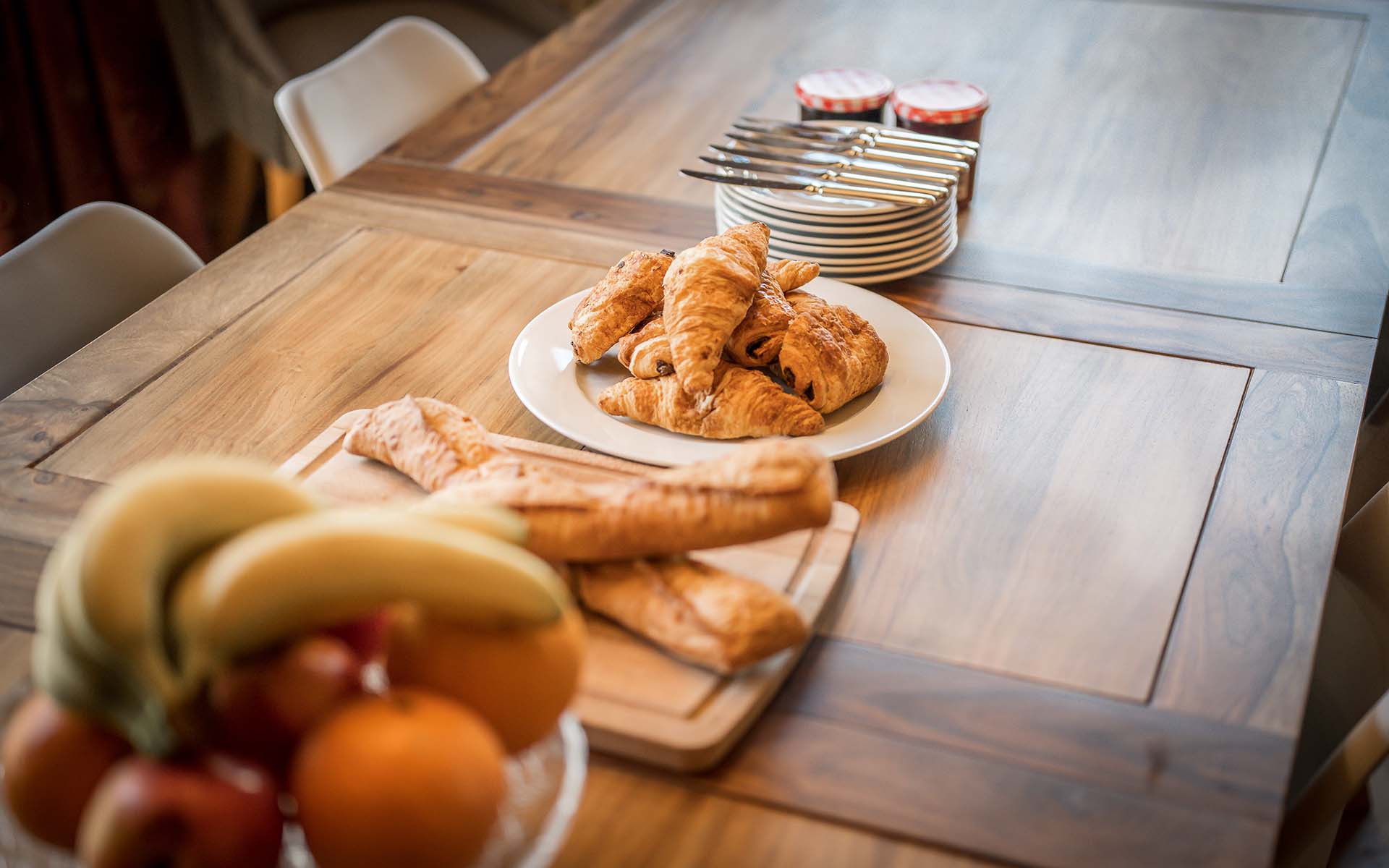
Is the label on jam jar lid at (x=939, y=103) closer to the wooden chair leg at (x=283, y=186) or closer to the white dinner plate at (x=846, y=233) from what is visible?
the white dinner plate at (x=846, y=233)

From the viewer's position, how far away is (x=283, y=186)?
2.55 m

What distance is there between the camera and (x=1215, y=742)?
0.62 m

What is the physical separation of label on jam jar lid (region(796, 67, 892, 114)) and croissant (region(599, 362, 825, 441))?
1.77 ft

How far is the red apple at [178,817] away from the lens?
0.42 meters

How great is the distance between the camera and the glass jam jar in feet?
4.25

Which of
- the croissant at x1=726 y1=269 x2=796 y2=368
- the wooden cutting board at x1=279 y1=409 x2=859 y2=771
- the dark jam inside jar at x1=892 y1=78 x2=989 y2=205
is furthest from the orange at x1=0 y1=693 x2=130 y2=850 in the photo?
the dark jam inside jar at x1=892 y1=78 x2=989 y2=205

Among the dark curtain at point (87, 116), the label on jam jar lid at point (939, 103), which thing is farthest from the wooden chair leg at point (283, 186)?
the label on jam jar lid at point (939, 103)

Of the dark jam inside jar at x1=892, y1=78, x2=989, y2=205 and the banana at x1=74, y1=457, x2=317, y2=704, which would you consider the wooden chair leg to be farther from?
the banana at x1=74, y1=457, x2=317, y2=704

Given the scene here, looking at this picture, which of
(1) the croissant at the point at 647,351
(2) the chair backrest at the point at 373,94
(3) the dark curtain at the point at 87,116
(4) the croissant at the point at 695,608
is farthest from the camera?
(3) the dark curtain at the point at 87,116

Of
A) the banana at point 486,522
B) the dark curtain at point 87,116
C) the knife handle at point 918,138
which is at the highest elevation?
the banana at point 486,522

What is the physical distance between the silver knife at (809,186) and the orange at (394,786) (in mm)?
751

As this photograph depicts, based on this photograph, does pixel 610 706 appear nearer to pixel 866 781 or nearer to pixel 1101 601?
pixel 866 781

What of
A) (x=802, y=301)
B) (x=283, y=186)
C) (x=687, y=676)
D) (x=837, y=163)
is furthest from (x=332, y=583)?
(x=283, y=186)

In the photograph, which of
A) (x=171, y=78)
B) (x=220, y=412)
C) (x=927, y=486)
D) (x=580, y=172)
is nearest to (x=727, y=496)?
(x=927, y=486)
